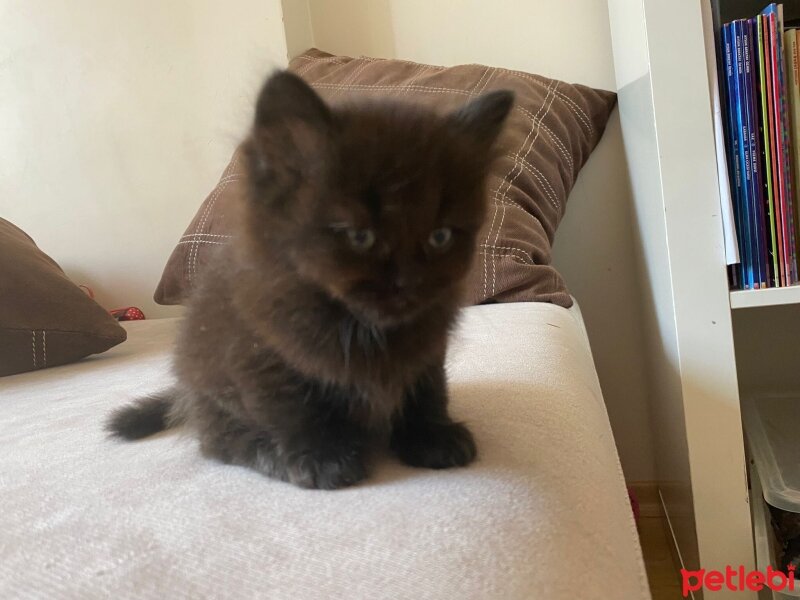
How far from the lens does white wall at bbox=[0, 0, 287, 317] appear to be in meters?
1.77

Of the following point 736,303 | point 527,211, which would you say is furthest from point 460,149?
point 527,211

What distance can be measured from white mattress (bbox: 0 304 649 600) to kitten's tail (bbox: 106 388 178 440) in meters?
0.02

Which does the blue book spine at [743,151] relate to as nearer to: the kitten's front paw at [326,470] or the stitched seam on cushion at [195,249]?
the kitten's front paw at [326,470]

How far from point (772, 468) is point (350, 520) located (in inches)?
33.8

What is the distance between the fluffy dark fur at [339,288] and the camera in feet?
1.73

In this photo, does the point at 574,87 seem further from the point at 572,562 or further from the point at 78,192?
the point at 78,192

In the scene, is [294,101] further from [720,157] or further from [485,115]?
[720,157]

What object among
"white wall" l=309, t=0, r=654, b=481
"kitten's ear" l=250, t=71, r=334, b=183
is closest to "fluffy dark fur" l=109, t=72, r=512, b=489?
"kitten's ear" l=250, t=71, r=334, b=183

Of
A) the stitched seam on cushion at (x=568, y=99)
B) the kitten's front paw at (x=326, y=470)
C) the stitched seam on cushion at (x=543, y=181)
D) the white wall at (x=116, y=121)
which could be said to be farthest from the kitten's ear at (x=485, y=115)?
the white wall at (x=116, y=121)

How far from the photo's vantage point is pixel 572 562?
0.48 metres

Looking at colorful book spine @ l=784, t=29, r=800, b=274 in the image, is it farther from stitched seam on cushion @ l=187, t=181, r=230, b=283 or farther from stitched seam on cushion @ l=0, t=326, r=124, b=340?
stitched seam on cushion @ l=0, t=326, r=124, b=340

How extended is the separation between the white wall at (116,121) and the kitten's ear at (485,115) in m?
1.21

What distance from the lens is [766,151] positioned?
1000 mm

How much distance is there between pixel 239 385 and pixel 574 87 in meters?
1.24
